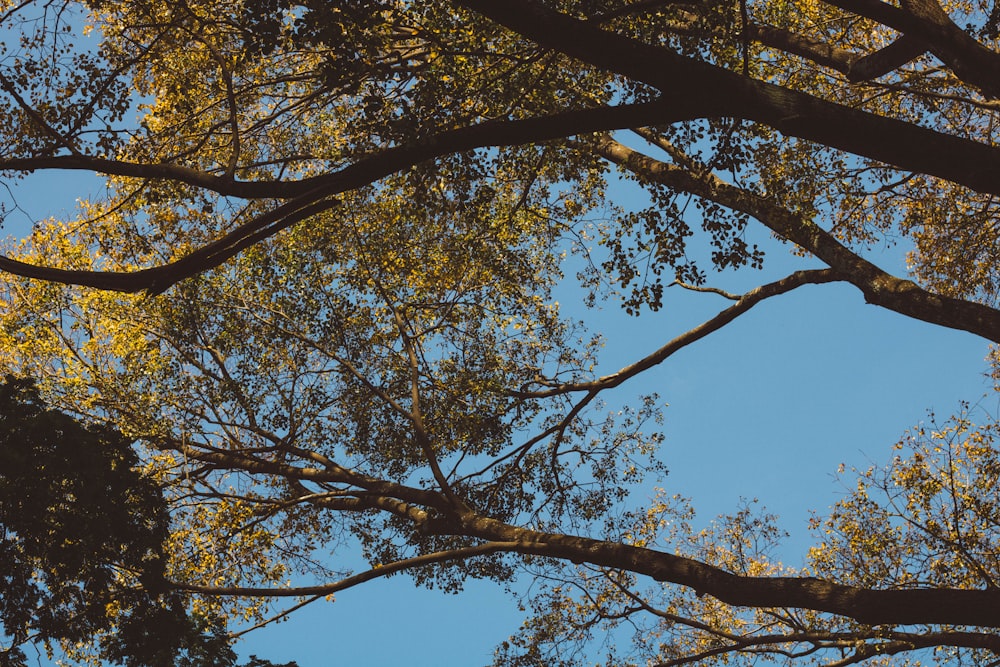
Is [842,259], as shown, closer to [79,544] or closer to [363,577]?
[363,577]

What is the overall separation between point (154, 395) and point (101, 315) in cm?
156

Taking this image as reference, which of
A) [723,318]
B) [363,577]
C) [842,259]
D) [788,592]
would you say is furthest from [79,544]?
[842,259]

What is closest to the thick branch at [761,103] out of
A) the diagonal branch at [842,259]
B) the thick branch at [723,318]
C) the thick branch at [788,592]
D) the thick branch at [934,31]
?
the thick branch at [934,31]

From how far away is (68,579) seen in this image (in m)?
6.79

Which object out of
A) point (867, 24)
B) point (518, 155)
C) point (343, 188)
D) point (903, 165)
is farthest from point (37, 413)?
point (867, 24)

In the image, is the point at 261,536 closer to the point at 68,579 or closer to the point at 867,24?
the point at 68,579

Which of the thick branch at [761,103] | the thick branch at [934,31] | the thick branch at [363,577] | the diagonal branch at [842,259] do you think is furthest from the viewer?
the diagonal branch at [842,259]

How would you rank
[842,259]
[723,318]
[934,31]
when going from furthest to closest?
[723,318] < [842,259] < [934,31]

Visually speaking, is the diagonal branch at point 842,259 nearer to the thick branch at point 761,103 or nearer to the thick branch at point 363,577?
the thick branch at point 761,103

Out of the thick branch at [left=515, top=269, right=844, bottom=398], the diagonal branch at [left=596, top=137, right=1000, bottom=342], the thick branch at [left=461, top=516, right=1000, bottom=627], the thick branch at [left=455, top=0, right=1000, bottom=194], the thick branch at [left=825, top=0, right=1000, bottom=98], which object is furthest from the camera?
the thick branch at [left=515, top=269, right=844, bottom=398]

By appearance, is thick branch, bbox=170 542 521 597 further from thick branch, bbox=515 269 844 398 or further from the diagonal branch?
the diagonal branch

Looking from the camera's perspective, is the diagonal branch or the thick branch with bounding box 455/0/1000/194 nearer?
the thick branch with bounding box 455/0/1000/194

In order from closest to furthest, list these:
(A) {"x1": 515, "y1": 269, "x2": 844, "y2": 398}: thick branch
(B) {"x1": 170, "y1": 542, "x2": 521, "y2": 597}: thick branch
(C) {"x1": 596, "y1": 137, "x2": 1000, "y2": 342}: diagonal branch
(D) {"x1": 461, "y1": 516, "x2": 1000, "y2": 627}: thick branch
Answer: (D) {"x1": 461, "y1": 516, "x2": 1000, "y2": 627}: thick branch
(B) {"x1": 170, "y1": 542, "x2": 521, "y2": 597}: thick branch
(C) {"x1": 596, "y1": 137, "x2": 1000, "y2": 342}: diagonal branch
(A) {"x1": 515, "y1": 269, "x2": 844, "y2": 398}: thick branch

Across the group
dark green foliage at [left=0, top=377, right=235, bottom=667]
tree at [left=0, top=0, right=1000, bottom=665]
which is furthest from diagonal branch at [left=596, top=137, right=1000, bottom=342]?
dark green foliage at [left=0, top=377, right=235, bottom=667]
